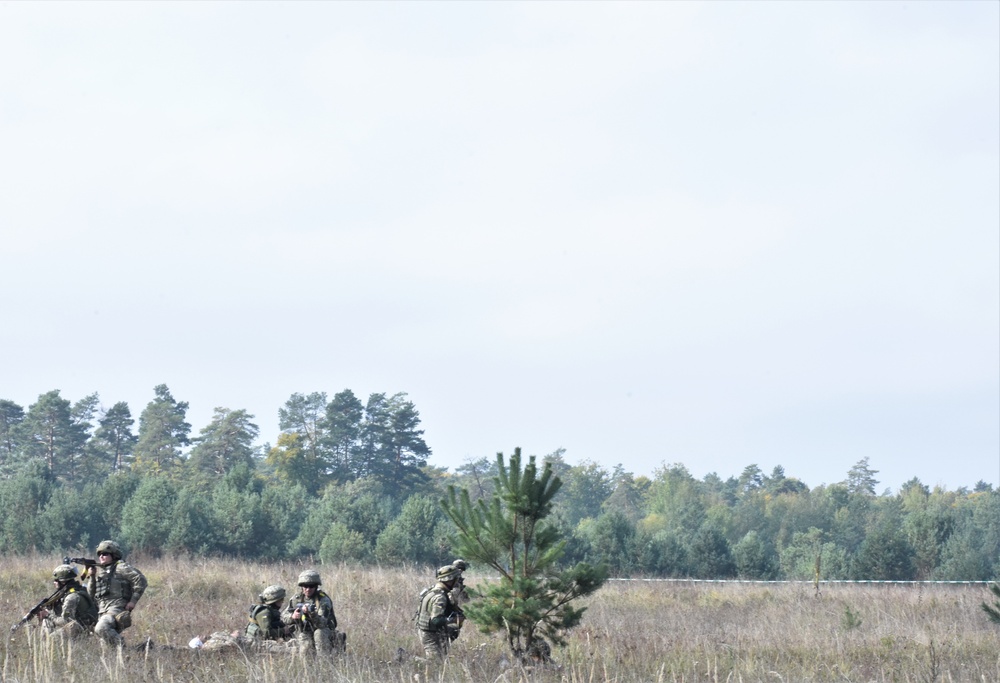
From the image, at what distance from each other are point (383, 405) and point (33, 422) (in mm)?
21067

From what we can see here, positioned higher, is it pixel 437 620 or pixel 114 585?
pixel 114 585

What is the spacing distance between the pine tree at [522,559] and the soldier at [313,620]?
6.80 ft

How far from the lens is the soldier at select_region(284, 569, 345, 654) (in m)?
11.5

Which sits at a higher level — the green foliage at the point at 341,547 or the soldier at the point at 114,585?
the soldier at the point at 114,585

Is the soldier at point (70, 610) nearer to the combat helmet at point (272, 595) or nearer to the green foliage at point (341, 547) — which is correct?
the combat helmet at point (272, 595)

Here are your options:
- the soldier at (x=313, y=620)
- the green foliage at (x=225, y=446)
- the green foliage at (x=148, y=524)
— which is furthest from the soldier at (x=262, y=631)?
the green foliage at (x=225, y=446)

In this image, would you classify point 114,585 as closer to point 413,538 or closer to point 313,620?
point 313,620

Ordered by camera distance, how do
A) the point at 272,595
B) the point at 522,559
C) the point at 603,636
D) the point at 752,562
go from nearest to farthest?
the point at 522,559
the point at 272,595
the point at 603,636
the point at 752,562

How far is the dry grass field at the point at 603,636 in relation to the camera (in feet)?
32.4

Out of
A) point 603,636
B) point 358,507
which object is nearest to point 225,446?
point 358,507

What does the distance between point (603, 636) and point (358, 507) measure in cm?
2468

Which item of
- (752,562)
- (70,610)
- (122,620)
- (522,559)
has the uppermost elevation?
(522,559)

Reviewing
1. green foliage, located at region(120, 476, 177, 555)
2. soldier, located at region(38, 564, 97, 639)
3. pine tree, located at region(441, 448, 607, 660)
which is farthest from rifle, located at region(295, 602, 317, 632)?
green foliage, located at region(120, 476, 177, 555)

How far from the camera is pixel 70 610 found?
1200 cm
